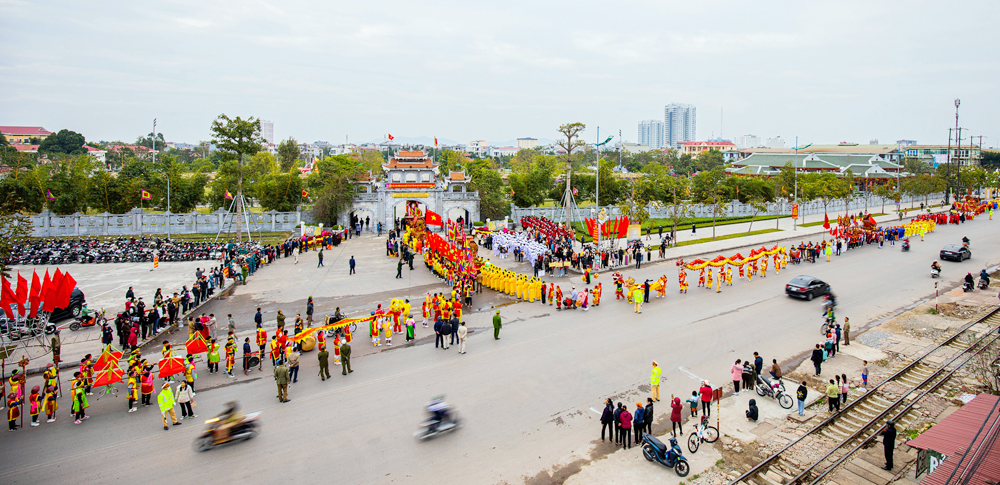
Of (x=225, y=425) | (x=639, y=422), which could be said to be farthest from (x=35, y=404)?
(x=639, y=422)

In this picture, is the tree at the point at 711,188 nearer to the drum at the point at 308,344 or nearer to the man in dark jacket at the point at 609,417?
the drum at the point at 308,344

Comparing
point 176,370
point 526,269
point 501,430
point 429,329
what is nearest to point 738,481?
point 501,430

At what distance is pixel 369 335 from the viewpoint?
1772 centimetres

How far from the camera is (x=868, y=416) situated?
12531 millimetres

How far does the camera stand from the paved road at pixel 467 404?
10141mm

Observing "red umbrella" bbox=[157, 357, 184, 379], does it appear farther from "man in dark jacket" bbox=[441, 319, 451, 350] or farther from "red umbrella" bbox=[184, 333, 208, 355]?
"man in dark jacket" bbox=[441, 319, 451, 350]

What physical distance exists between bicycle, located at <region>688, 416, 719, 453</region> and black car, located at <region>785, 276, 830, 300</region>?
12.8m

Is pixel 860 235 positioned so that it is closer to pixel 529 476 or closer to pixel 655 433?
pixel 655 433

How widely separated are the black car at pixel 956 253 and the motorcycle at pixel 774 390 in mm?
23901

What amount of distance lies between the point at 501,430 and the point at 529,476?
1639 millimetres

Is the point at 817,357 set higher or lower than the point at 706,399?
higher

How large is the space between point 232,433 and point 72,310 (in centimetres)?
1362

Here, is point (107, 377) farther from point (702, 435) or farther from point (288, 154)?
point (288, 154)

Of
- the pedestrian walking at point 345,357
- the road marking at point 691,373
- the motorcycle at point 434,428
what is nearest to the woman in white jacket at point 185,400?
the pedestrian walking at point 345,357
